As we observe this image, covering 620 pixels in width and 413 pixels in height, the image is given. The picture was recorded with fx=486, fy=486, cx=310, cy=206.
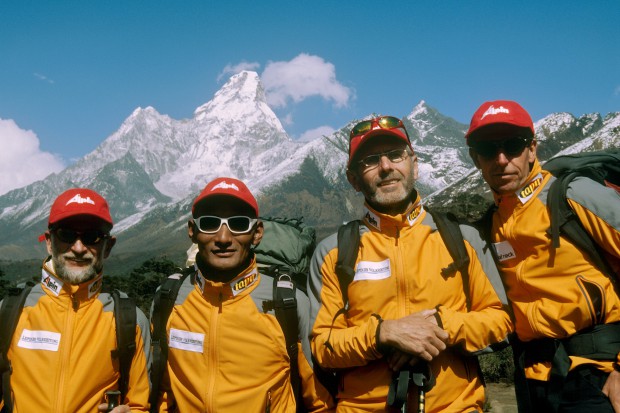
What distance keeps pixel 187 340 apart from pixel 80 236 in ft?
5.87

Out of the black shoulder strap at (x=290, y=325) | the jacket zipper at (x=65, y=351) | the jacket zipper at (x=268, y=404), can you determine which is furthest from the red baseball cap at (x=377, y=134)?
the jacket zipper at (x=65, y=351)

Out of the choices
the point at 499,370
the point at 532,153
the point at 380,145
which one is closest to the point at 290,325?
the point at 380,145

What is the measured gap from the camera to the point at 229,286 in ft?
17.5

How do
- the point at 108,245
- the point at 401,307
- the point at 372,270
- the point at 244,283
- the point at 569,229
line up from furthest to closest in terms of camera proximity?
the point at 108,245
the point at 244,283
the point at 372,270
the point at 401,307
the point at 569,229

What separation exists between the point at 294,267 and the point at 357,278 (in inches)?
63.5

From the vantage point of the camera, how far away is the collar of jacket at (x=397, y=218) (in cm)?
504

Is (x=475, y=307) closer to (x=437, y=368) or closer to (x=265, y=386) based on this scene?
(x=437, y=368)

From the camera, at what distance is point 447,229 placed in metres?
4.91

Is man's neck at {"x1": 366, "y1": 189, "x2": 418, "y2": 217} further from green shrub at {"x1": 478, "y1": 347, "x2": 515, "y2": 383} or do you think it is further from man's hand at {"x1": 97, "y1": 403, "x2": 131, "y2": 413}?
green shrub at {"x1": 478, "y1": 347, "x2": 515, "y2": 383}

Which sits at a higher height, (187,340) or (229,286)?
(229,286)

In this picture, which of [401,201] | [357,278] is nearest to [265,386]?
[357,278]

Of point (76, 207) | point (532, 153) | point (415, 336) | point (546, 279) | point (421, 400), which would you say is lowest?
point (421, 400)

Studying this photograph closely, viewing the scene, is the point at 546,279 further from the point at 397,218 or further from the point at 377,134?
the point at 377,134

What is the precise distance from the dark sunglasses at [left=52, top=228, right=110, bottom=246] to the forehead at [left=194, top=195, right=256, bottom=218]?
1.19 metres
